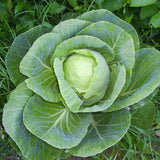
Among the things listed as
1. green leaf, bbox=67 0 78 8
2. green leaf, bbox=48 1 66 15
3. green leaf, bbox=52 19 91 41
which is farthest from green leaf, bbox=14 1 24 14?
green leaf, bbox=52 19 91 41

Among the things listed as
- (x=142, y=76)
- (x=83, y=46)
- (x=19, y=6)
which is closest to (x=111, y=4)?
(x=83, y=46)

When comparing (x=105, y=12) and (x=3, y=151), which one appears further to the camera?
(x=3, y=151)

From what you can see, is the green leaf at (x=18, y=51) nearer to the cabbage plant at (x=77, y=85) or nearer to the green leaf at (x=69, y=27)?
the cabbage plant at (x=77, y=85)

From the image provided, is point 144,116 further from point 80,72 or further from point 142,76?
point 80,72

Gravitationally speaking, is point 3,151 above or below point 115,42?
below

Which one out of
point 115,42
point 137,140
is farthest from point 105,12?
point 137,140

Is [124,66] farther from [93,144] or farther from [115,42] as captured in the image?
[93,144]

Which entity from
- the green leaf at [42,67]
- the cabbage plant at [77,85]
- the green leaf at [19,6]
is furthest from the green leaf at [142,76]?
the green leaf at [19,6]
